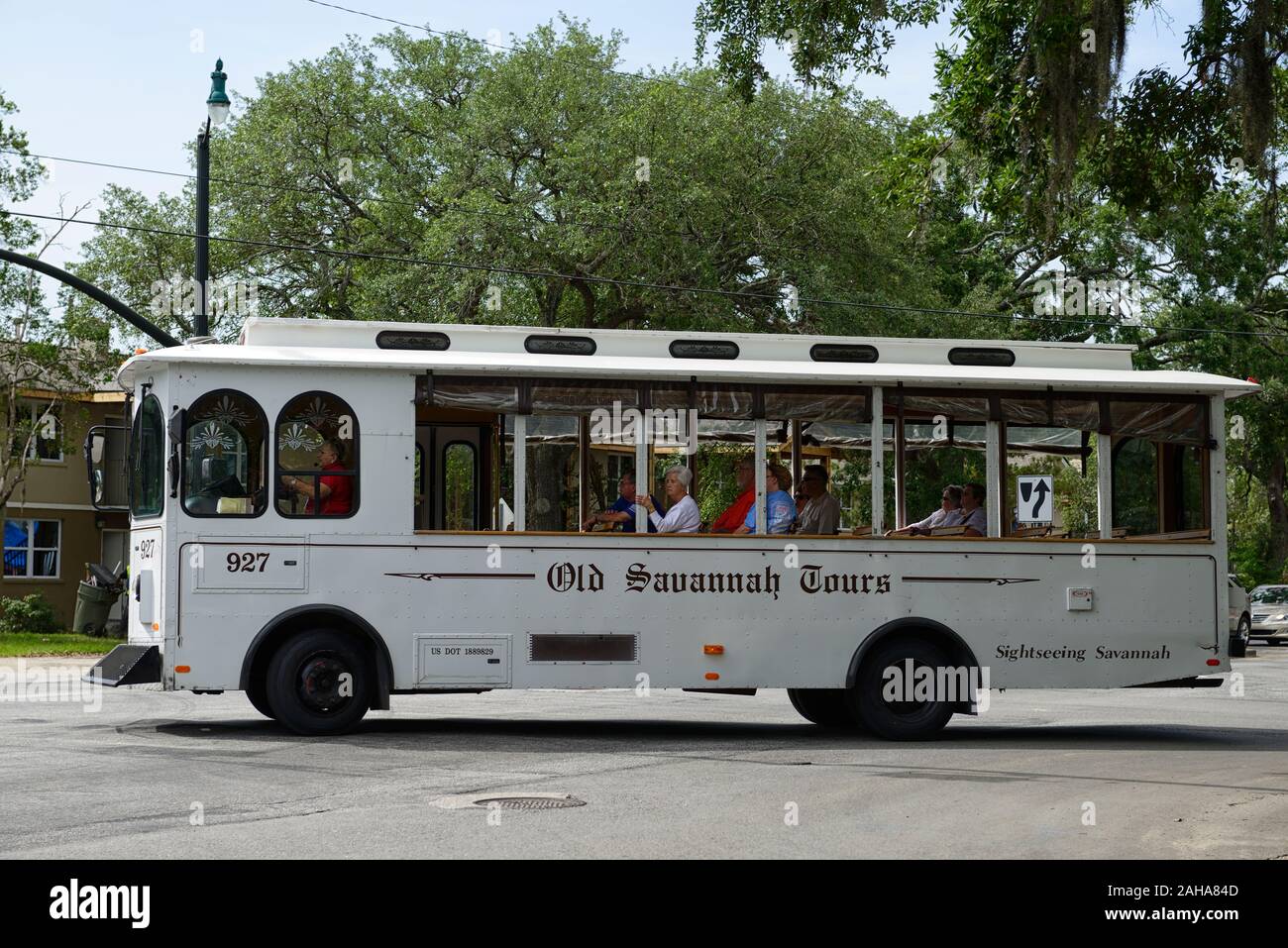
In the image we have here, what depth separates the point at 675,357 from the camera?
14.2 meters

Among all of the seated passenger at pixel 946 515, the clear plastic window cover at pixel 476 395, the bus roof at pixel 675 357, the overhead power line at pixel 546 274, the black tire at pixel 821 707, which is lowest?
the black tire at pixel 821 707

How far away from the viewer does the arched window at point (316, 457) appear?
43.7 feet

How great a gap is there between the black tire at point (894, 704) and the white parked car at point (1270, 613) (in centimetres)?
3339

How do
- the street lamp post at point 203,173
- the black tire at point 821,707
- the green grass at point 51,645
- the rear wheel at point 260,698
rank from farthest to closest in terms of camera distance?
the green grass at point 51,645, the street lamp post at point 203,173, the black tire at point 821,707, the rear wheel at point 260,698

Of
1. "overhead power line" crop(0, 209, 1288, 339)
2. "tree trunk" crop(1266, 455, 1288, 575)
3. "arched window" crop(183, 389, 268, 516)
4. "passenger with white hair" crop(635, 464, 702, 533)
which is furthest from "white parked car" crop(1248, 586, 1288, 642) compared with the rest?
"arched window" crop(183, 389, 268, 516)

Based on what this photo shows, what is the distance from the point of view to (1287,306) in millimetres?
41094

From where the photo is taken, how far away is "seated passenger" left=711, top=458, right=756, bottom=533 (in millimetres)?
14117

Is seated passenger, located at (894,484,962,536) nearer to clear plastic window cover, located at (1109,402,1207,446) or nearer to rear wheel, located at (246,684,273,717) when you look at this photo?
clear plastic window cover, located at (1109,402,1207,446)

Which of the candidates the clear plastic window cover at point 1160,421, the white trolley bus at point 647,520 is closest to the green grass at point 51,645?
the white trolley bus at point 647,520

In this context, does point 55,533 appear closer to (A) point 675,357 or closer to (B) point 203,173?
(B) point 203,173

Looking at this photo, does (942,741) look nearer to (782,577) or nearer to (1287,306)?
(782,577)

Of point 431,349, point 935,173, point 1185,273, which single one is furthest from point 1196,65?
point 1185,273

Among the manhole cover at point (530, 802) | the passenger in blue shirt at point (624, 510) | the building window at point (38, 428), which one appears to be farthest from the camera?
the building window at point (38, 428)

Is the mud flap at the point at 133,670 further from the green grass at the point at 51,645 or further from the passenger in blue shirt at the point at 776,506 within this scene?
the green grass at the point at 51,645
